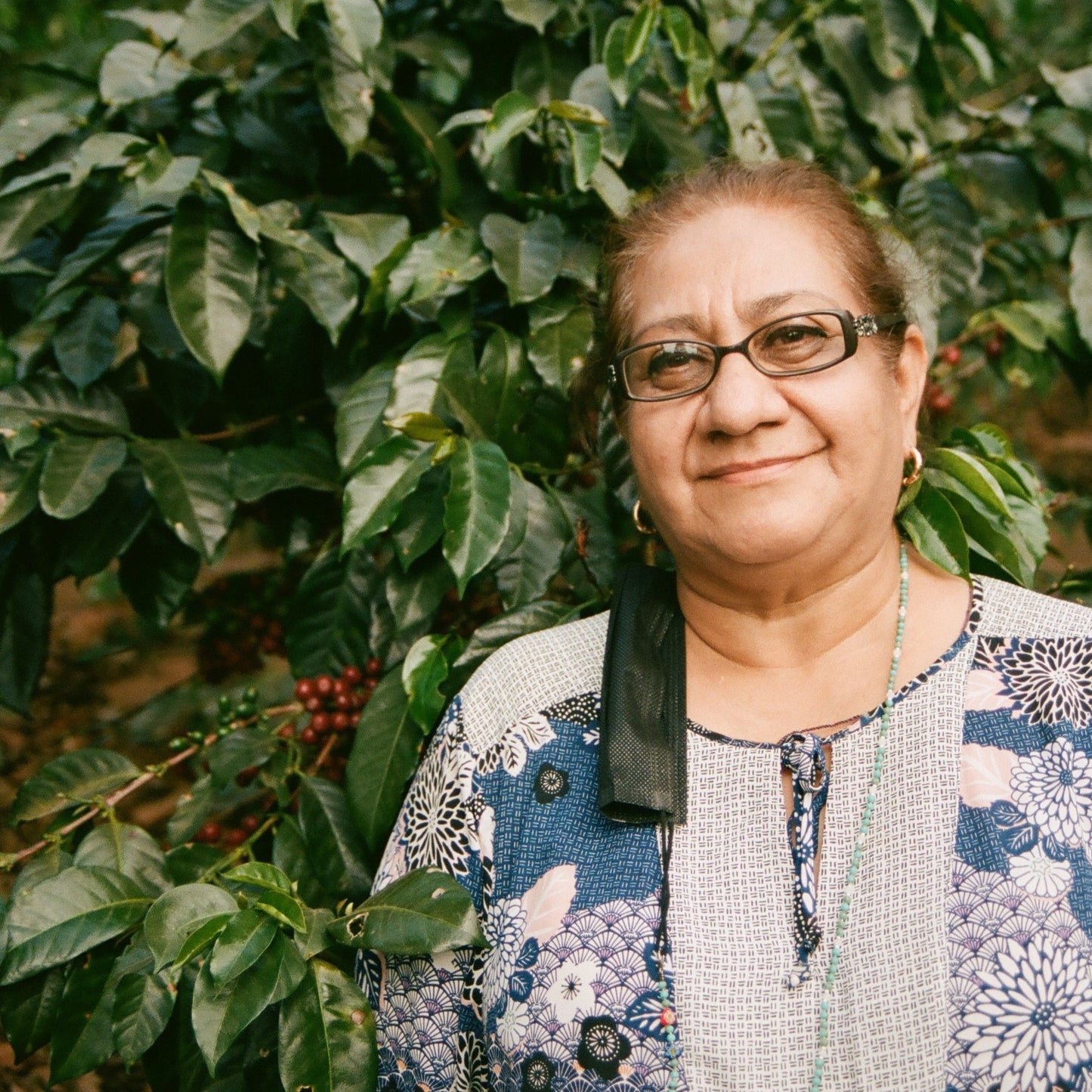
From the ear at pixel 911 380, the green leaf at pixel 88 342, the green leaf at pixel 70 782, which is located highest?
the ear at pixel 911 380

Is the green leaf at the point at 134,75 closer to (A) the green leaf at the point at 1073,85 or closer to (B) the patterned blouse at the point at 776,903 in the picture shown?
(B) the patterned blouse at the point at 776,903

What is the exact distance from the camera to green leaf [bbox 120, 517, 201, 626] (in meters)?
1.91

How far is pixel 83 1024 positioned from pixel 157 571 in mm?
730

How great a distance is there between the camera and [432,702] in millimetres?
1580

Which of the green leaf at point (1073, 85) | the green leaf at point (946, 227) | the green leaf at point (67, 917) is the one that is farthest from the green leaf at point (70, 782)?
the green leaf at point (1073, 85)

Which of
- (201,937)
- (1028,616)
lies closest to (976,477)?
(1028,616)

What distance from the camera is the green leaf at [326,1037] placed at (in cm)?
130

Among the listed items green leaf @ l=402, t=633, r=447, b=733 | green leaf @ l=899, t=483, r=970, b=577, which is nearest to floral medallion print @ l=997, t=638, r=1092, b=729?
green leaf @ l=899, t=483, r=970, b=577

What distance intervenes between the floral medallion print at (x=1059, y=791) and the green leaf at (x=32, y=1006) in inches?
47.4

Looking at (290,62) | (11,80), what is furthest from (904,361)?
(11,80)

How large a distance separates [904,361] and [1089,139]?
2.78 ft

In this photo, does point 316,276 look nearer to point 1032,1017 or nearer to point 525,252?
point 525,252

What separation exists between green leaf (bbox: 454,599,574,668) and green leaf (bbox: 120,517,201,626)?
0.53 metres

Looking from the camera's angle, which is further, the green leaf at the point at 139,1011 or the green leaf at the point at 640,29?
the green leaf at the point at 640,29
